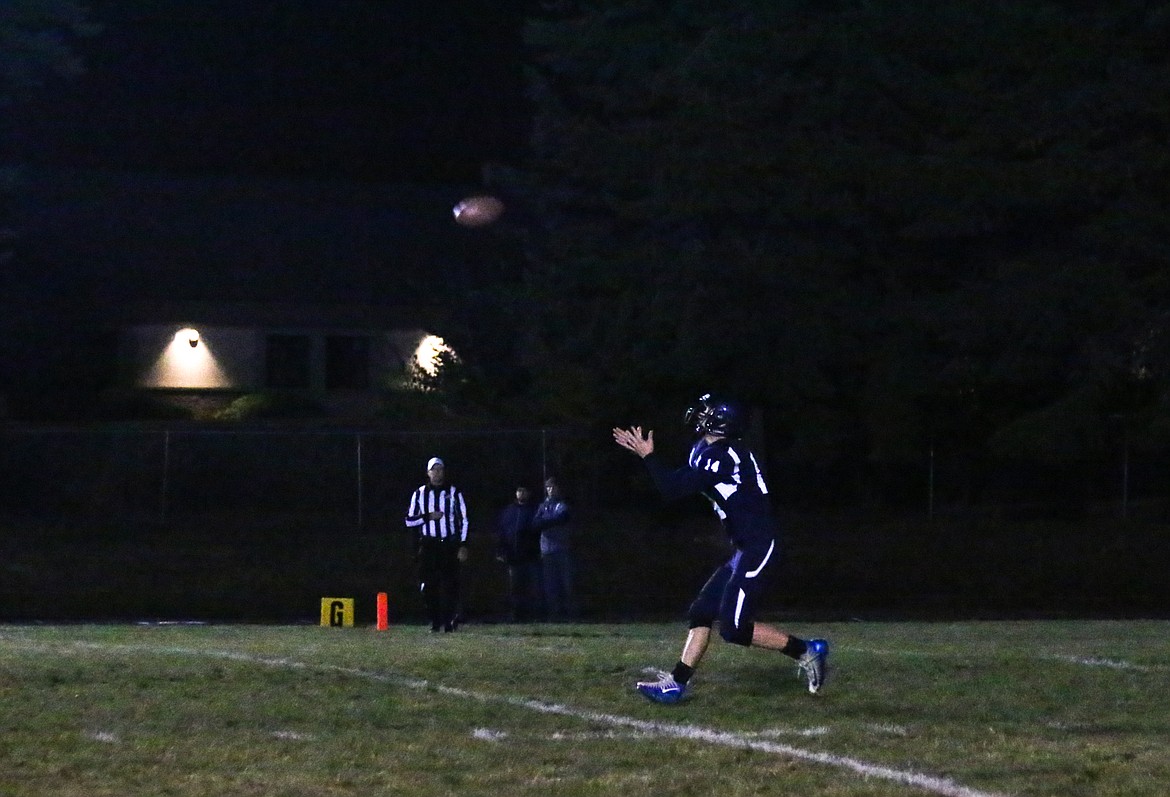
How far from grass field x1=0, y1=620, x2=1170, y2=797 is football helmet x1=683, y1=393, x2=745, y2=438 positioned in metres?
1.43

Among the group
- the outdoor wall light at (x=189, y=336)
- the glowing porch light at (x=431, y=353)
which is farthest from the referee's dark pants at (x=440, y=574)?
the outdoor wall light at (x=189, y=336)

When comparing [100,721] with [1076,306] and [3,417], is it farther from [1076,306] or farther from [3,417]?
[3,417]

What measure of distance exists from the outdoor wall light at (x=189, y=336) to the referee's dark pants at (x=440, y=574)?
2508 centimetres

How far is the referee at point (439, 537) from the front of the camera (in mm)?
17359

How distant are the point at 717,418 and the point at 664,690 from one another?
4.71 feet

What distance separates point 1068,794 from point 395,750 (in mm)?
2907

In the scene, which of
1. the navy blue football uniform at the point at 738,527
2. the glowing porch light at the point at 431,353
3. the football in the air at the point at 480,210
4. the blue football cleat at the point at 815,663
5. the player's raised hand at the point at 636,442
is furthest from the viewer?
the football in the air at the point at 480,210

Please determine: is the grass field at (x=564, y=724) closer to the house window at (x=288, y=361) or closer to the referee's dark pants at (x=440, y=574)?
the referee's dark pants at (x=440, y=574)

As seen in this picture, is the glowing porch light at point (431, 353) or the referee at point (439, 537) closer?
the referee at point (439, 537)

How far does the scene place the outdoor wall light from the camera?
4125cm

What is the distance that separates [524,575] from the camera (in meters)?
22.4

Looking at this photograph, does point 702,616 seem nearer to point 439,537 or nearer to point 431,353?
point 439,537

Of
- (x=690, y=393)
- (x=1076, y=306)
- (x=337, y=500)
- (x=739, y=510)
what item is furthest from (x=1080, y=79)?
(x=739, y=510)

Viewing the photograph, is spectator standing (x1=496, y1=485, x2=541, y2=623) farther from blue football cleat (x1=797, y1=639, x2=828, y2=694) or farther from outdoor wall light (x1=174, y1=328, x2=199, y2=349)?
outdoor wall light (x1=174, y1=328, x2=199, y2=349)
